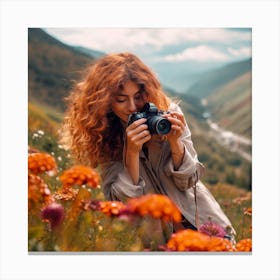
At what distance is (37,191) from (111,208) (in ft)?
1.10

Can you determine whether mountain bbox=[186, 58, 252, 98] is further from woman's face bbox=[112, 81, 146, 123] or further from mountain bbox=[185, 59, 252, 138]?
woman's face bbox=[112, 81, 146, 123]

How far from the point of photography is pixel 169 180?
3.01 metres

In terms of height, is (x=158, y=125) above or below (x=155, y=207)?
above

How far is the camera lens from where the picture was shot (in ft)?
9.34

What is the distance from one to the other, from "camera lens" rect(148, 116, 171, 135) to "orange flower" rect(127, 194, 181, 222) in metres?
0.28

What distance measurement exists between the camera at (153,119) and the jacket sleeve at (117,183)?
24 cm

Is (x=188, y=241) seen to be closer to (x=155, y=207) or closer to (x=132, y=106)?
(x=155, y=207)

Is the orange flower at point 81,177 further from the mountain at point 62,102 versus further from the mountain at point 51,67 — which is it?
the mountain at point 51,67

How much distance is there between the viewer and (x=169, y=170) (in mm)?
2973

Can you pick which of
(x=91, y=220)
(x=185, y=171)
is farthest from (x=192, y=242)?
(x=91, y=220)

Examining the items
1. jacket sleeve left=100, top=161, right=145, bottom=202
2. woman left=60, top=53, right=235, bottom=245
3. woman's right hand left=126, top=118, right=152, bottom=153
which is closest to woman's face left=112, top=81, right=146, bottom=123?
woman left=60, top=53, right=235, bottom=245

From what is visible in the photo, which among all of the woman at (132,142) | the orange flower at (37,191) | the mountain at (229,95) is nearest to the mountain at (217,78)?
the mountain at (229,95)
